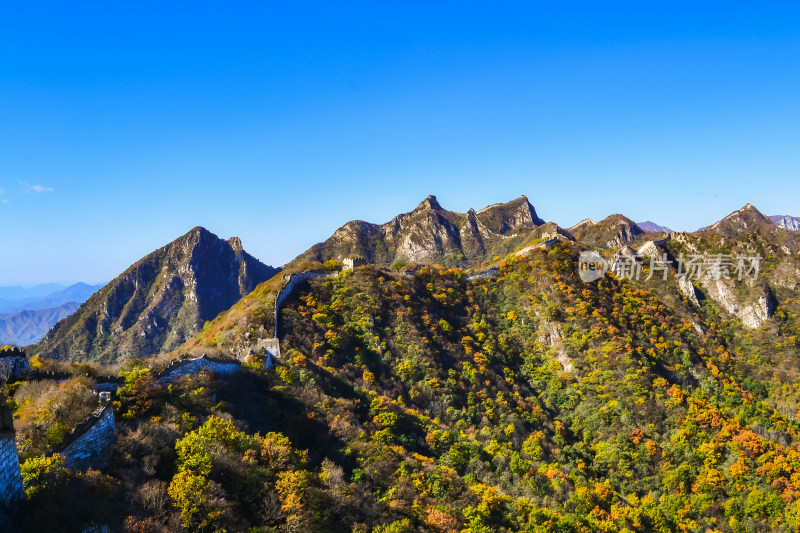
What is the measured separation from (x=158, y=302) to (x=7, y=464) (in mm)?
169332

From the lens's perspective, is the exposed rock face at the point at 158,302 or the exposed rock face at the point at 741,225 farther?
the exposed rock face at the point at 741,225

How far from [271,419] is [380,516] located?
35.4 ft

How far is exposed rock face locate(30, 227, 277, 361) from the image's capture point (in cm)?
14388

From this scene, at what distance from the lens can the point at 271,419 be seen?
29.0 meters

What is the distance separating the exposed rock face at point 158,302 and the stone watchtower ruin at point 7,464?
138 meters

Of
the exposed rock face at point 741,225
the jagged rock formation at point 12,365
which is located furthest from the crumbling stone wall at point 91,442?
the exposed rock face at point 741,225

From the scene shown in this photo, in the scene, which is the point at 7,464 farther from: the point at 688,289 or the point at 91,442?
the point at 688,289

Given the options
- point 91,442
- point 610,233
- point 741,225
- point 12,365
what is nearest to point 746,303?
point 610,233

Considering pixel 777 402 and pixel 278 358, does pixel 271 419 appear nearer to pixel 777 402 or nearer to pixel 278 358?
pixel 278 358

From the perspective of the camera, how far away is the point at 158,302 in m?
162

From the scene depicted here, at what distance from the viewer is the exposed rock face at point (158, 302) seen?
143875 mm

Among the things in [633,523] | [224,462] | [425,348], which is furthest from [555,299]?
[224,462]

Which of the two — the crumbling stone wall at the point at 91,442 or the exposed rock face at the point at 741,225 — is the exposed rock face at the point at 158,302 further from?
the exposed rock face at the point at 741,225

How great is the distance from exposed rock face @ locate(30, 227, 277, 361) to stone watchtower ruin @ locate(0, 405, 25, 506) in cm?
13832
